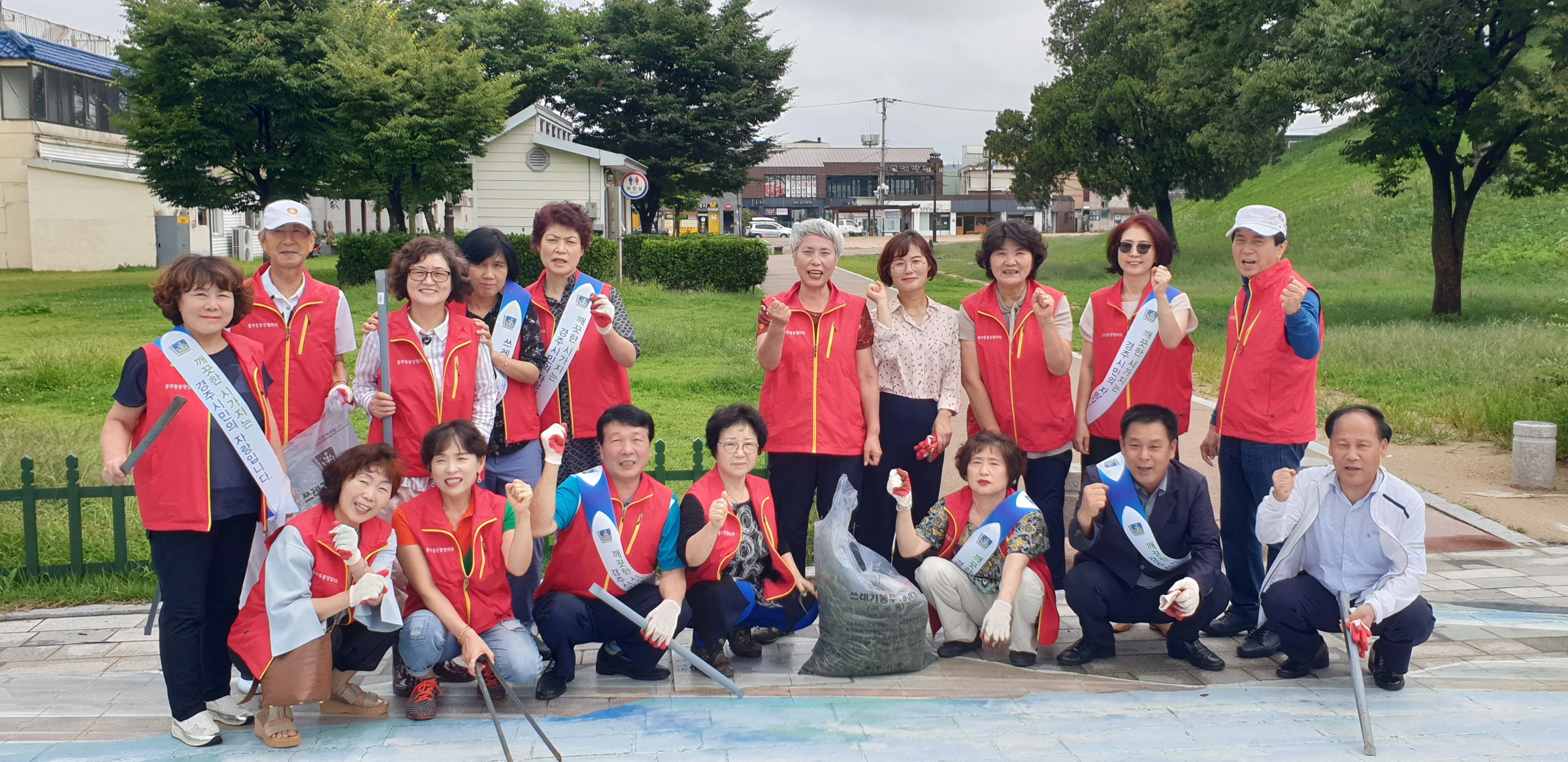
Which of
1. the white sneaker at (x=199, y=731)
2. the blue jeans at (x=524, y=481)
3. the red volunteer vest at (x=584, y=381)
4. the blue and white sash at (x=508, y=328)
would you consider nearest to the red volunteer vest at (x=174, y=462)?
the white sneaker at (x=199, y=731)

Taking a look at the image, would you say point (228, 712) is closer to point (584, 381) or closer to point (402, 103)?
point (584, 381)

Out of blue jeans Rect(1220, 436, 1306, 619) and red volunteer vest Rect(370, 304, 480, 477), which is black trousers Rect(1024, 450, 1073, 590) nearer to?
blue jeans Rect(1220, 436, 1306, 619)

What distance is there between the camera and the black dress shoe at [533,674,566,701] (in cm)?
425

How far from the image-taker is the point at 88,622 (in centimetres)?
518

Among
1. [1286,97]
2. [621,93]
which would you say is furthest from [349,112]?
[1286,97]

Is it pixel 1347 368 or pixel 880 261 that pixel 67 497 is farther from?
pixel 1347 368

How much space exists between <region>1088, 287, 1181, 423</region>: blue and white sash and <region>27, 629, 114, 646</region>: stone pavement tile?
4.41 metres

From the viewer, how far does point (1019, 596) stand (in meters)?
4.60

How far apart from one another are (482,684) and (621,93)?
3160 cm

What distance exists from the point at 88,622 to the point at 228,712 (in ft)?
5.66

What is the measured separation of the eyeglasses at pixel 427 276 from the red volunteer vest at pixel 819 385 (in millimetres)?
1292

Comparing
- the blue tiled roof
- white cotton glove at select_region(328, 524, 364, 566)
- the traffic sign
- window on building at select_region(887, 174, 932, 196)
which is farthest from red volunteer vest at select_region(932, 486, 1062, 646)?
window on building at select_region(887, 174, 932, 196)

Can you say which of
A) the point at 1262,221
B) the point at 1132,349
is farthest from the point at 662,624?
the point at 1262,221

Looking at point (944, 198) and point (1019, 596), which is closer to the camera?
point (1019, 596)
